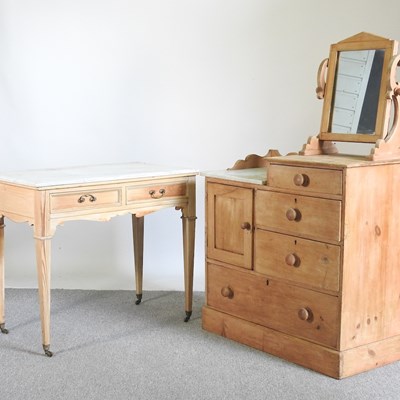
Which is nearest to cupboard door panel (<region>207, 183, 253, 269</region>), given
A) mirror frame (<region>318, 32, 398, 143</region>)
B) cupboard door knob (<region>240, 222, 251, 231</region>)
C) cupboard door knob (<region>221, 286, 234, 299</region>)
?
cupboard door knob (<region>240, 222, 251, 231</region>)

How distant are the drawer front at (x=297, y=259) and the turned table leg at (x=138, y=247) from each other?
0.92 metres

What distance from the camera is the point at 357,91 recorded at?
3369 millimetres

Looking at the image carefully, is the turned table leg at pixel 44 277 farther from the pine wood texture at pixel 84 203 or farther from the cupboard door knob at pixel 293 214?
the cupboard door knob at pixel 293 214

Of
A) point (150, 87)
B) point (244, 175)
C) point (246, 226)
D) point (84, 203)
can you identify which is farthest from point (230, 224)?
point (150, 87)

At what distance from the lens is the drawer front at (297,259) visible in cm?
315

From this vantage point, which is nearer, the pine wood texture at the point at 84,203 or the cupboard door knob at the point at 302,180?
Result: the cupboard door knob at the point at 302,180

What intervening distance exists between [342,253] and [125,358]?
1083mm

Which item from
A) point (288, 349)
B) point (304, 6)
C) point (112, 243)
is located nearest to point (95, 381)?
point (288, 349)

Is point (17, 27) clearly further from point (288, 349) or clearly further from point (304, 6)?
point (288, 349)

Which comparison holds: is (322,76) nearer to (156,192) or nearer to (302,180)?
(302,180)

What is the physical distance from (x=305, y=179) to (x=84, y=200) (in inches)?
39.2

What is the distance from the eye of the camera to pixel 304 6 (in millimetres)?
4480

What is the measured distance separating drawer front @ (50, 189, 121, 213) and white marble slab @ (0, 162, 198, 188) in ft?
0.18

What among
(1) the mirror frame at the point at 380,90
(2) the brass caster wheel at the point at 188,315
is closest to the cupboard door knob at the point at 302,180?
(1) the mirror frame at the point at 380,90
